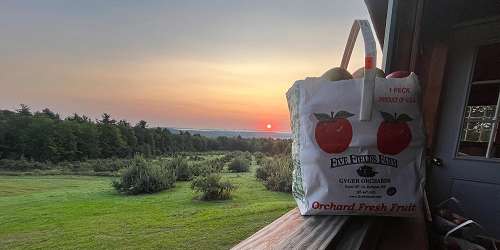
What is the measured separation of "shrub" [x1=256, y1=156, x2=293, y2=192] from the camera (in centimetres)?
313

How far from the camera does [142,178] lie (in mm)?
3207

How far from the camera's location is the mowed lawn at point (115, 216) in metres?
1.87

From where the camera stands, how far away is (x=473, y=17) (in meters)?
1.76

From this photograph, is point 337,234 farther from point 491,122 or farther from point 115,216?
point 115,216

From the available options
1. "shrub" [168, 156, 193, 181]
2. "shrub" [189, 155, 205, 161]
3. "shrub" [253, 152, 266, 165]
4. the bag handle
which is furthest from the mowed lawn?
the bag handle

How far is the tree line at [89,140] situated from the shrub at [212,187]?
18.4 inches

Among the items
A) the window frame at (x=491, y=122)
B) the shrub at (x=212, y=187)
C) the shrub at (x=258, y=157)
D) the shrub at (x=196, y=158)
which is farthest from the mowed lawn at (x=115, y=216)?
the window frame at (x=491, y=122)

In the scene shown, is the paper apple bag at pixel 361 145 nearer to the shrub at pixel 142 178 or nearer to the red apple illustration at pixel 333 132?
the red apple illustration at pixel 333 132

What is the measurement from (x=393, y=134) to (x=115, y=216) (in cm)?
261

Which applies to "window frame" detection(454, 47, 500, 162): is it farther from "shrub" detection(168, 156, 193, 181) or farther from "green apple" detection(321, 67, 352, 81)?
"shrub" detection(168, 156, 193, 181)

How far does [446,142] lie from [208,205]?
206 centimetres

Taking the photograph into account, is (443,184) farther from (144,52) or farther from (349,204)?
(144,52)

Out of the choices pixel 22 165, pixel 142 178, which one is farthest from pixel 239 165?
pixel 22 165

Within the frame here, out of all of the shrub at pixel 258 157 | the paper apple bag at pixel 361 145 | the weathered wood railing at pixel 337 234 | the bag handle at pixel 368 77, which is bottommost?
the shrub at pixel 258 157
